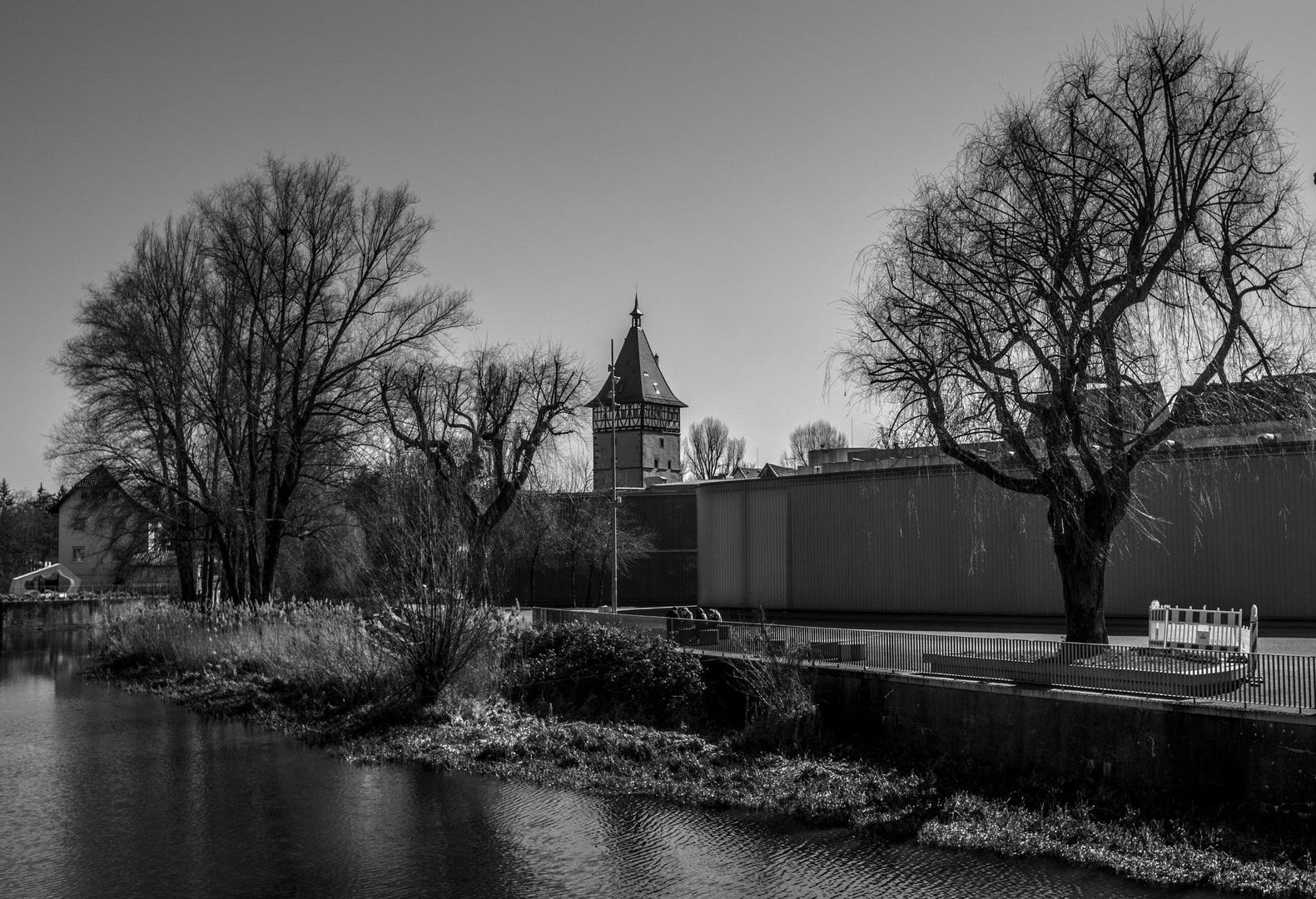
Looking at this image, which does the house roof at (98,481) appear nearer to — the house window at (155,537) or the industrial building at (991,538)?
the house window at (155,537)

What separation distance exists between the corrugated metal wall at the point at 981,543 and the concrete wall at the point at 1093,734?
456 centimetres

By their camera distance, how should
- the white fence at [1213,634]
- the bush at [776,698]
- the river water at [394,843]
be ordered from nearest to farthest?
the river water at [394,843]
the white fence at [1213,634]
the bush at [776,698]

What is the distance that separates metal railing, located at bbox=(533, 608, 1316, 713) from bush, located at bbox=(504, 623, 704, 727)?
86 cm

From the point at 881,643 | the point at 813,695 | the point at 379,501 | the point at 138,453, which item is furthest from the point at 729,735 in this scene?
the point at 138,453

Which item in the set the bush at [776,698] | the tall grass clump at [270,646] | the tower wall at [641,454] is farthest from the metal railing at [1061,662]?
the tower wall at [641,454]

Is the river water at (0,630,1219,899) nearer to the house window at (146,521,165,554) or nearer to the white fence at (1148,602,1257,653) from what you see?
the white fence at (1148,602,1257,653)

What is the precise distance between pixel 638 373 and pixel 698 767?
7550 centimetres

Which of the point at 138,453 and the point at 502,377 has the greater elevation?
the point at 502,377

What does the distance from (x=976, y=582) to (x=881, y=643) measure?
11.4 metres

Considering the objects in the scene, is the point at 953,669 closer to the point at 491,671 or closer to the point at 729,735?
the point at 729,735

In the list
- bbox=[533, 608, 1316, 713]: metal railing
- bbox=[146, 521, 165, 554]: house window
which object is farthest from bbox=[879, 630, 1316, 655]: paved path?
bbox=[146, 521, 165, 554]: house window

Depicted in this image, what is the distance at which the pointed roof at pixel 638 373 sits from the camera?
8944 centimetres

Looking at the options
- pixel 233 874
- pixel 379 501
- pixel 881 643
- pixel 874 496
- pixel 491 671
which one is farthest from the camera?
pixel 874 496

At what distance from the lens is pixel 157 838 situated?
1270 centimetres
